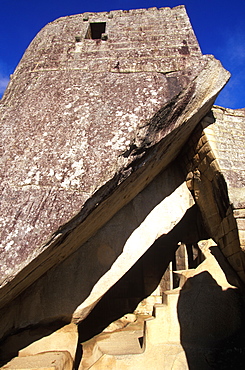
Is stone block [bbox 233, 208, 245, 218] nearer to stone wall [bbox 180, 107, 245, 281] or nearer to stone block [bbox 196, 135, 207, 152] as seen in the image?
stone wall [bbox 180, 107, 245, 281]

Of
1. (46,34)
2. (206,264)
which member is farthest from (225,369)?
(46,34)

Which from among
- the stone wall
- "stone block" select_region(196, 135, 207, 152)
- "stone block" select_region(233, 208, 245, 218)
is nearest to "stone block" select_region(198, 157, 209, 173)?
the stone wall

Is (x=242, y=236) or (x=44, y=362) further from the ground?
(x=242, y=236)

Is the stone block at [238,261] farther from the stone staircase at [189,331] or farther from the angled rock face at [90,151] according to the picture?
the angled rock face at [90,151]

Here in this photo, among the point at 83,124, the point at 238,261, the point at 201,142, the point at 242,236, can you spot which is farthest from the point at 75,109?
the point at 238,261

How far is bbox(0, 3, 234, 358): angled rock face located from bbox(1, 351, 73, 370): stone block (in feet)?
1.15

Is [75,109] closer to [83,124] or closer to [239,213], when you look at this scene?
[83,124]

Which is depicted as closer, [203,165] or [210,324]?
[210,324]

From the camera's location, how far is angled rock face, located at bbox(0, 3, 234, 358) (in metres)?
2.15

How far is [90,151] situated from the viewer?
2432 mm

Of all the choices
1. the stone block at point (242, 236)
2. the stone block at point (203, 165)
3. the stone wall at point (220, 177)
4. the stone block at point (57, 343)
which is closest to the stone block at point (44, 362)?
the stone block at point (57, 343)

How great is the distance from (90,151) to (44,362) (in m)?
2.06

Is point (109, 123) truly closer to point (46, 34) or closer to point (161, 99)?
point (161, 99)

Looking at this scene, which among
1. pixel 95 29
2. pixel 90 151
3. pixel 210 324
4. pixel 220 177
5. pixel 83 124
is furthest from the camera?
pixel 95 29
